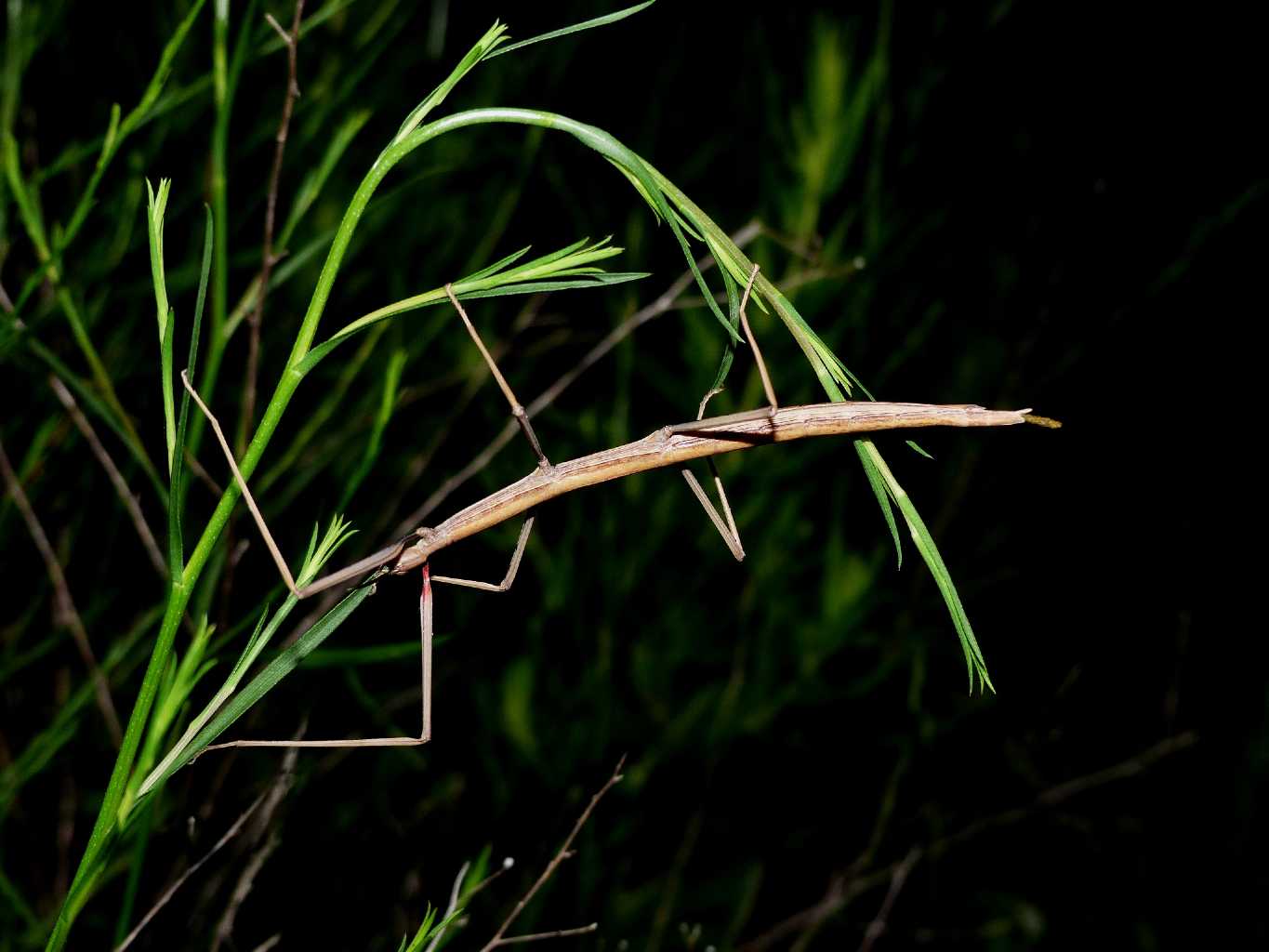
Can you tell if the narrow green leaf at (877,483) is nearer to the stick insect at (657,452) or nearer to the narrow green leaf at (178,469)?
the stick insect at (657,452)

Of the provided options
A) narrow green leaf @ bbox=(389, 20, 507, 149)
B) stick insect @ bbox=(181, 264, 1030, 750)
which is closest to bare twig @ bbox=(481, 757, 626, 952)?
stick insect @ bbox=(181, 264, 1030, 750)

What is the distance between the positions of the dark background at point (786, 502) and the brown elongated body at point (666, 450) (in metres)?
0.25

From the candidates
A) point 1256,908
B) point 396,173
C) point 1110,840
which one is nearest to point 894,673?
point 1110,840

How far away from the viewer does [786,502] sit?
3.01 ft

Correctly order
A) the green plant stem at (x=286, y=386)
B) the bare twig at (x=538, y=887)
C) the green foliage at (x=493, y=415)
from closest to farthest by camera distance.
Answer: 1. the green plant stem at (x=286, y=386)
2. the bare twig at (x=538, y=887)
3. the green foliage at (x=493, y=415)

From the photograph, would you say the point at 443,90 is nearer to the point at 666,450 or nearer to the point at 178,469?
the point at 178,469

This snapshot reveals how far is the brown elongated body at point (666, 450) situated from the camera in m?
0.45

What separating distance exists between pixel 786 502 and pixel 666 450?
455mm

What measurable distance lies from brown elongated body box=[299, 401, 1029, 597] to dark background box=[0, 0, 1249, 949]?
25cm

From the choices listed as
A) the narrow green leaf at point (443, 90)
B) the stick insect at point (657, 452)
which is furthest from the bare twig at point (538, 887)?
the narrow green leaf at point (443, 90)

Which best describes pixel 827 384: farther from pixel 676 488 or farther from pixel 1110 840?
pixel 1110 840

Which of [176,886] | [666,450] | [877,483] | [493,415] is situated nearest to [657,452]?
[666,450]

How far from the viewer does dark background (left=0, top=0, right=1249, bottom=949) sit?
0.80m

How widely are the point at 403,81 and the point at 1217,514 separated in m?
1.03
